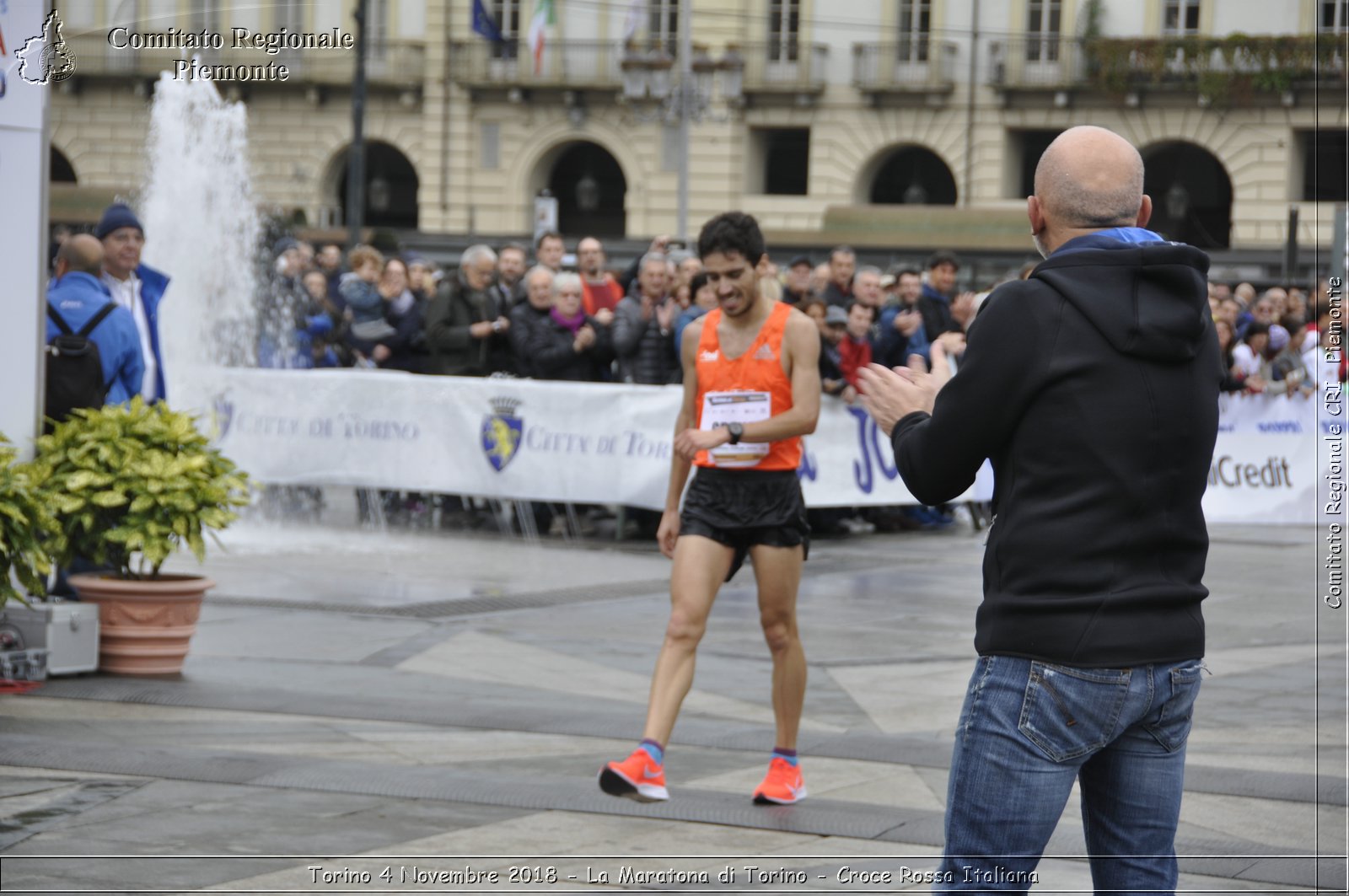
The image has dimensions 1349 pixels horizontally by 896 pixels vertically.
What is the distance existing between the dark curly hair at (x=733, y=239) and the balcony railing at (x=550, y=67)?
44.1 meters

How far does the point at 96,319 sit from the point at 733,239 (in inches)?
154

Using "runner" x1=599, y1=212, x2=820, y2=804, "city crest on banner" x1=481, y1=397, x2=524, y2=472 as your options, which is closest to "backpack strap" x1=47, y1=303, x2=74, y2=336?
"runner" x1=599, y1=212, x2=820, y2=804

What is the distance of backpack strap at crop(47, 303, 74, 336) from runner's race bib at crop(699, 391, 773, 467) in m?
3.88

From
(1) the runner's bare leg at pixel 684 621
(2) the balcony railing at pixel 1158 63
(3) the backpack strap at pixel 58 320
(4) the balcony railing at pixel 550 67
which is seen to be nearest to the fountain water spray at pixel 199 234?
(3) the backpack strap at pixel 58 320

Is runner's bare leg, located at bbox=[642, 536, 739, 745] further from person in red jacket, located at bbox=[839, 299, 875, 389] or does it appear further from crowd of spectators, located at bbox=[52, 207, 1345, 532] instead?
person in red jacket, located at bbox=[839, 299, 875, 389]

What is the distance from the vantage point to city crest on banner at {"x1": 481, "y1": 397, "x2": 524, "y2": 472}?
47.1ft

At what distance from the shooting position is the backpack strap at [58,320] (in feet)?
29.9

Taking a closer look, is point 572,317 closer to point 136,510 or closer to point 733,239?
point 136,510

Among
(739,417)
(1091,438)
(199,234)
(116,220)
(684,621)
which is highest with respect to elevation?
(199,234)

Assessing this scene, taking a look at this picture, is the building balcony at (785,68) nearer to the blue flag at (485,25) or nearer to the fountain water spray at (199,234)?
the blue flag at (485,25)

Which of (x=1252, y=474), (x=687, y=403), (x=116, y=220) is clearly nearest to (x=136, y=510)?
(x=116, y=220)

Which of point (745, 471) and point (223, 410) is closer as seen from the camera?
point (745, 471)

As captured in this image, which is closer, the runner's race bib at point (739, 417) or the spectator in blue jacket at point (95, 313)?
the runner's race bib at point (739, 417)

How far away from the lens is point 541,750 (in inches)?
274
